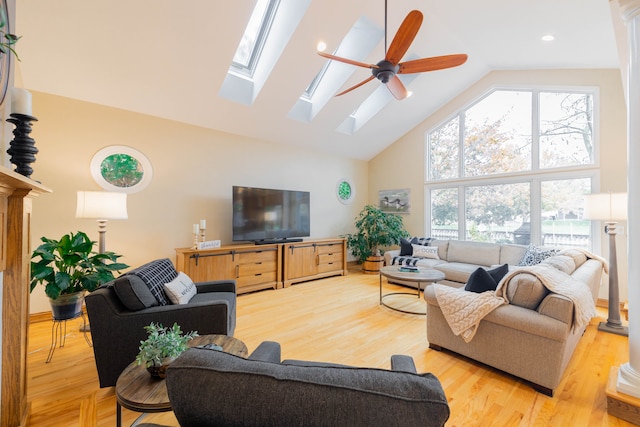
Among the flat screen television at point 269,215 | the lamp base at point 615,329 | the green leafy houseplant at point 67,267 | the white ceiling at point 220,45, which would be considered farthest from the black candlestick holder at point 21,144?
the lamp base at point 615,329

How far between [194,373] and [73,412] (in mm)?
1910

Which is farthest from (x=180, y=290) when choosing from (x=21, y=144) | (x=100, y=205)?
(x=100, y=205)

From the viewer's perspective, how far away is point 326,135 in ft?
17.5

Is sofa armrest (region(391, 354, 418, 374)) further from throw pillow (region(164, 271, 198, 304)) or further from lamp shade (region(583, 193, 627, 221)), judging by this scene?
lamp shade (region(583, 193, 627, 221))

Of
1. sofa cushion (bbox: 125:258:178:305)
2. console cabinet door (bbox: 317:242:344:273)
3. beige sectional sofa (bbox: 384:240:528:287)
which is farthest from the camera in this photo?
console cabinet door (bbox: 317:242:344:273)

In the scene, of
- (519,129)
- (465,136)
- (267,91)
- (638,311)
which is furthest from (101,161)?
(519,129)

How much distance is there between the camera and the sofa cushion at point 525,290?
204 cm

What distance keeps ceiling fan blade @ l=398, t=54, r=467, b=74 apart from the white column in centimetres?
95

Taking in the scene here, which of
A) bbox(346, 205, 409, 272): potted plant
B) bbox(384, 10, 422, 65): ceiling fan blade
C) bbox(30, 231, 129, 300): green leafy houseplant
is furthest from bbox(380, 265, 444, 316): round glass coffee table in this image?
bbox(30, 231, 129, 300): green leafy houseplant

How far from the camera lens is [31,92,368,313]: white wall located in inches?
128

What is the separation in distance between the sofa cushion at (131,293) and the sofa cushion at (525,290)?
270 cm

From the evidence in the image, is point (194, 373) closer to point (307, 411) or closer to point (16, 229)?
point (307, 411)

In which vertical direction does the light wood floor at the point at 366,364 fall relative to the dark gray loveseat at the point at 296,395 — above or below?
below

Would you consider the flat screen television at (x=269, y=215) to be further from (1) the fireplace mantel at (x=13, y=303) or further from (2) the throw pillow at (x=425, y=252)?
(1) the fireplace mantel at (x=13, y=303)
